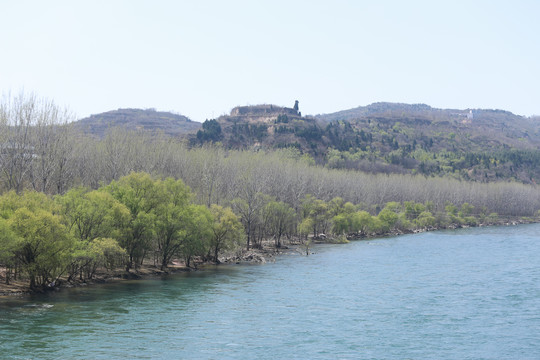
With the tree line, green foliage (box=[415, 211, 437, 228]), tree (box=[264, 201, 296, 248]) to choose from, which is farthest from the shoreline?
green foliage (box=[415, 211, 437, 228])

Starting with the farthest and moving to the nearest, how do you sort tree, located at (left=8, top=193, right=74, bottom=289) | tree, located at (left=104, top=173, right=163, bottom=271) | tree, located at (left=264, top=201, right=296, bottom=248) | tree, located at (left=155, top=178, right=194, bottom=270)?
1. tree, located at (left=264, top=201, right=296, bottom=248)
2. tree, located at (left=155, top=178, right=194, bottom=270)
3. tree, located at (left=104, top=173, right=163, bottom=271)
4. tree, located at (left=8, top=193, right=74, bottom=289)

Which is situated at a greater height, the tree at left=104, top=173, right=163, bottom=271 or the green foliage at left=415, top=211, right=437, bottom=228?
the tree at left=104, top=173, right=163, bottom=271

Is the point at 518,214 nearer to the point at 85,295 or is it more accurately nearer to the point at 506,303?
the point at 506,303

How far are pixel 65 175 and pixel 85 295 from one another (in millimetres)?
27975

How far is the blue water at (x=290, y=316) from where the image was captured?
31766 mm

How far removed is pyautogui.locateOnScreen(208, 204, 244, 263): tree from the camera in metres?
67.1

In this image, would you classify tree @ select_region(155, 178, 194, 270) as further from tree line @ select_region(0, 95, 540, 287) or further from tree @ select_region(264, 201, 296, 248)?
tree @ select_region(264, 201, 296, 248)

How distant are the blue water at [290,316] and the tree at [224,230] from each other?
4976 millimetres

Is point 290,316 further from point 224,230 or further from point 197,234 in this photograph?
point 224,230

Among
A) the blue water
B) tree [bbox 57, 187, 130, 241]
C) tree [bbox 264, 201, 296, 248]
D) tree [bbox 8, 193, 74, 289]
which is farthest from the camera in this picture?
tree [bbox 264, 201, 296, 248]

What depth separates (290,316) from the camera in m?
40.8

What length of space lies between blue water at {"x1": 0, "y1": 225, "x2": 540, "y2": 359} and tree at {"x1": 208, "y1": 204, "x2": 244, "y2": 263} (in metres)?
4.98

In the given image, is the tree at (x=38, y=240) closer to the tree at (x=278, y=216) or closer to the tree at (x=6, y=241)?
the tree at (x=6, y=241)

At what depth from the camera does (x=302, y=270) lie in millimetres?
63906
